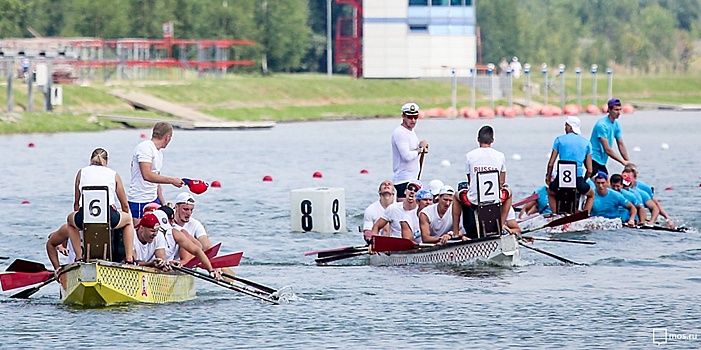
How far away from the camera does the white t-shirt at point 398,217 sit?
19031mm

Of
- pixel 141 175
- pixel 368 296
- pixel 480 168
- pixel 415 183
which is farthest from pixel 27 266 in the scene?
pixel 480 168

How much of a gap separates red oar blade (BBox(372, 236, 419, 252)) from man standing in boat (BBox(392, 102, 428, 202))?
2.62 feet

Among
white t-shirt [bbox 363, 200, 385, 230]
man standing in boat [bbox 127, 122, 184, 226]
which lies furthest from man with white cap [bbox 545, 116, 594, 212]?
man standing in boat [bbox 127, 122, 184, 226]

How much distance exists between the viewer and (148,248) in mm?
15914

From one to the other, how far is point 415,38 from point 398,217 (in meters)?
73.7

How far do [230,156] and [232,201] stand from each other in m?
14.8

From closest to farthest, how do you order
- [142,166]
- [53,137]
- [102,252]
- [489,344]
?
[489,344]
[102,252]
[142,166]
[53,137]

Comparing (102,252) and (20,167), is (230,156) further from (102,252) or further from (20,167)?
(102,252)

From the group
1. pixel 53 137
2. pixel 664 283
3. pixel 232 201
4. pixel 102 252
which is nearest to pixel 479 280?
pixel 664 283

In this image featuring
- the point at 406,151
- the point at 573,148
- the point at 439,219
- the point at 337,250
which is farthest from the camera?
the point at 573,148

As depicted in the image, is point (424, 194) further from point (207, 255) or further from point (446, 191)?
point (207, 255)

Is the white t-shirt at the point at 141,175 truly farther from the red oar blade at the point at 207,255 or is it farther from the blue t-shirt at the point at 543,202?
the blue t-shirt at the point at 543,202

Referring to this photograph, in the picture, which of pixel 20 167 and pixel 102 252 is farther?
pixel 20 167

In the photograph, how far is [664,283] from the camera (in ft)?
59.5
